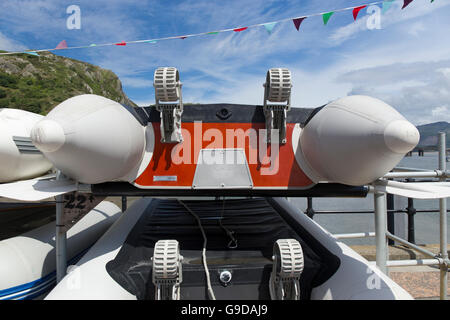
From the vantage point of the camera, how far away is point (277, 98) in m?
2.18

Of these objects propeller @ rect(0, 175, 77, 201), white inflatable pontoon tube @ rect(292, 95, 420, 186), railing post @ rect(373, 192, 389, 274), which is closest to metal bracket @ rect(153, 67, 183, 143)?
propeller @ rect(0, 175, 77, 201)

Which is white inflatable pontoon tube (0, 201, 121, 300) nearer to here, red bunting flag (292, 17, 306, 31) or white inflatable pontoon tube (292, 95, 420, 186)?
white inflatable pontoon tube (292, 95, 420, 186)

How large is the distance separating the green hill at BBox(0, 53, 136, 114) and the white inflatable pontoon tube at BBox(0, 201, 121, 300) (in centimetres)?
4551

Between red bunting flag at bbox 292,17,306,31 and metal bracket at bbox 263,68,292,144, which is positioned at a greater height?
red bunting flag at bbox 292,17,306,31

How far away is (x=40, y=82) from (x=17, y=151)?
71034 mm

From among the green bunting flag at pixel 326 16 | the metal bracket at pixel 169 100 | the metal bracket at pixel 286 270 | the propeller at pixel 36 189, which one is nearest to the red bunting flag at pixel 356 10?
the green bunting flag at pixel 326 16

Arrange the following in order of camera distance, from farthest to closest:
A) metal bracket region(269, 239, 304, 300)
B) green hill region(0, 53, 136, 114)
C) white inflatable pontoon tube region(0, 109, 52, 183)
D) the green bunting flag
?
green hill region(0, 53, 136, 114)
the green bunting flag
white inflatable pontoon tube region(0, 109, 52, 183)
metal bracket region(269, 239, 304, 300)

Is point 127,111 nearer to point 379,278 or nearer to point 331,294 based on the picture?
point 331,294

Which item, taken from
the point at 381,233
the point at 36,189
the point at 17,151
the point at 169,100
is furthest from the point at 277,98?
the point at 17,151

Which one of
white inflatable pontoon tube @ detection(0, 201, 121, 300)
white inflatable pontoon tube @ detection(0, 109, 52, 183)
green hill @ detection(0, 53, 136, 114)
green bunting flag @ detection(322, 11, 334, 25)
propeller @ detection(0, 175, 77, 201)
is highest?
green hill @ detection(0, 53, 136, 114)

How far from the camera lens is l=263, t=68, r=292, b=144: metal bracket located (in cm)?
210

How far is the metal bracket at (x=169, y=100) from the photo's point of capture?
2.07 metres

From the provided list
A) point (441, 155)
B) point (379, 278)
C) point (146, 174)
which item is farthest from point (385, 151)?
point (441, 155)
